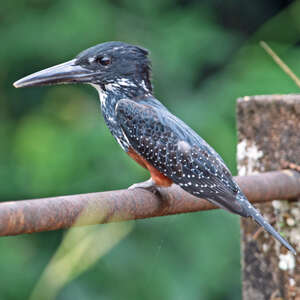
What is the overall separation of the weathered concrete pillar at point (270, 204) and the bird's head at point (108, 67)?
0.37 metres

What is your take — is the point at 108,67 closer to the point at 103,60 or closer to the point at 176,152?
the point at 103,60

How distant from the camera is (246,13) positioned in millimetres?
4500

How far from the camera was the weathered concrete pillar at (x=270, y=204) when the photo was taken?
200cm

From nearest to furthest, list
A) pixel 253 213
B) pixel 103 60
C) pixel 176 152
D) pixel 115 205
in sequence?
1. pixel 115 205
2. pixel 253 213
3. pixel 176 152
4. pixel 103 60

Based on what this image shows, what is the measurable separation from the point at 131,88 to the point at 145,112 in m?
0.18

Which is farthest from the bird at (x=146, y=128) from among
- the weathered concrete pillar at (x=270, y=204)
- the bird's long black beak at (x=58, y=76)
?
the weathered concrete pillar at (x=270, y=204)

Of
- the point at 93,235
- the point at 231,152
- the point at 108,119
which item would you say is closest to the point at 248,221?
the point at 108,119

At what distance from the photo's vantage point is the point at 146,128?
2.10m

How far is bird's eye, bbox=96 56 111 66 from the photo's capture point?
2.20 meters

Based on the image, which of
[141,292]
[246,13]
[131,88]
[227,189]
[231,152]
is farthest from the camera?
[246,13]

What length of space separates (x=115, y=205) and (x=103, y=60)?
80cm

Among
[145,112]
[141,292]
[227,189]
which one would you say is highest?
[145,112]

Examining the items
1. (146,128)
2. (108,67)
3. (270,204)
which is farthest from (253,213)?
(108,67)

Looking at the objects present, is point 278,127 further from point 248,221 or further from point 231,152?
point 231,152
